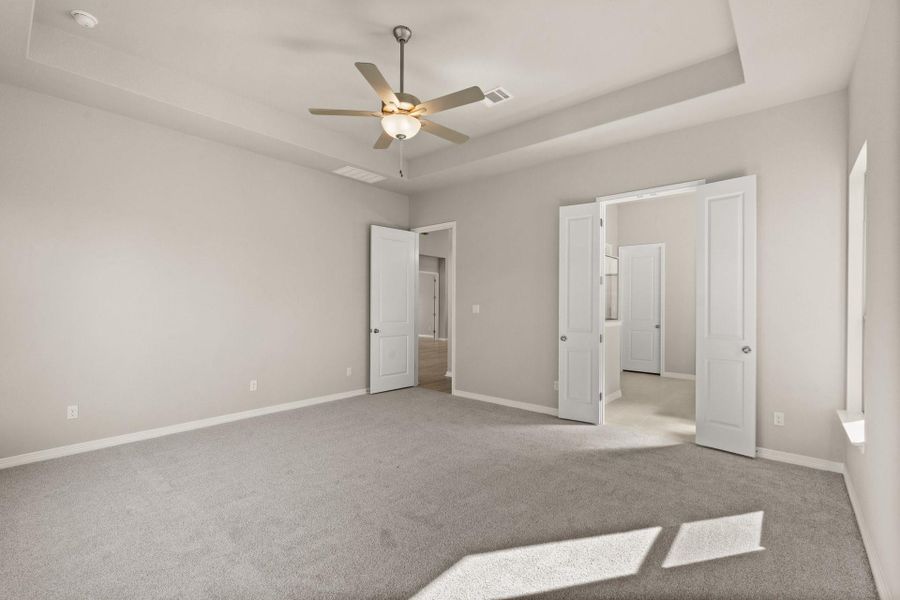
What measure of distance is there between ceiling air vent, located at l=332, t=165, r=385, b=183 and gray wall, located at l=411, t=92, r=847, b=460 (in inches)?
74.3

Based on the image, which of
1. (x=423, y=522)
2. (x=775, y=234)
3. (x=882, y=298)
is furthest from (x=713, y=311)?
(x=423, y=522)

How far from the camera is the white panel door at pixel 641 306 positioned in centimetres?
768

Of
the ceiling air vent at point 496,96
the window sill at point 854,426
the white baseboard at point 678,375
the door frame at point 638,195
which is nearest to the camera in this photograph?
the window sill at point 854,426

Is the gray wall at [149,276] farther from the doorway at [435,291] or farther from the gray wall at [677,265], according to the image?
the gray wall at [677,265]

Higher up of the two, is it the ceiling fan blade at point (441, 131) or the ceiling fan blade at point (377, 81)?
the ceiling fan blade at point (377, 81)

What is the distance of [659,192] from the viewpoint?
4180mm

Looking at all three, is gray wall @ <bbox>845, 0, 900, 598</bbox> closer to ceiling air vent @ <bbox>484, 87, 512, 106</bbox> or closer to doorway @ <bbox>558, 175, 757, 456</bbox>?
doorway @ <bbox>558, 175, 757, 456</bbox>

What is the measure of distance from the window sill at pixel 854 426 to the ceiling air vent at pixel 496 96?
3474 mm

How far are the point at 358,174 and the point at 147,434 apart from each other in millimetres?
3624

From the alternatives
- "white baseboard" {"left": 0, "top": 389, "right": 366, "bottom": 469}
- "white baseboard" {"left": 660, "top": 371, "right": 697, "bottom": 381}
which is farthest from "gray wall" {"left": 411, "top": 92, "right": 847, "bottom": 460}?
"white baseboard" {"left": 660, "top": 371, "right": 697, "bottom": 381}

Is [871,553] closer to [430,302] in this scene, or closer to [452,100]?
[452,100]

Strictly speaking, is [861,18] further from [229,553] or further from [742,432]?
[229,553]

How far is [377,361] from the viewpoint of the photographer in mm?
5945

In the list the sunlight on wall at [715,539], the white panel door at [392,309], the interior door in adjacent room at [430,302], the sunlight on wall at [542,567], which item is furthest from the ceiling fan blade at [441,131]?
the interior door in adjacent room at [430,302]
